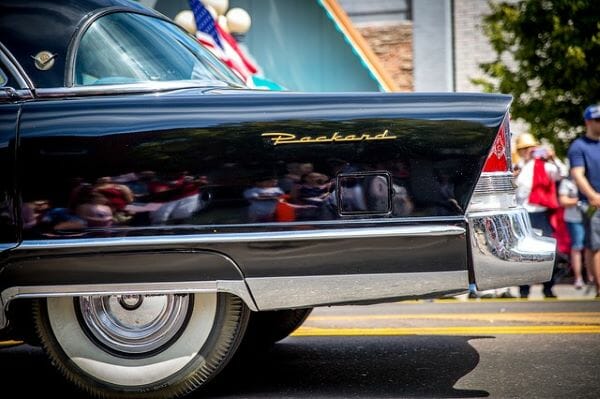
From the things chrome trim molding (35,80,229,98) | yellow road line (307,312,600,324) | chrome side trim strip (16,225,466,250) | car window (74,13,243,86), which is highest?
car window (74,13,243,86)

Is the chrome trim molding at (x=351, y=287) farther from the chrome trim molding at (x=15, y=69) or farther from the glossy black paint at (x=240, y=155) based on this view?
the chrome trim molding at (x=15, y=69)

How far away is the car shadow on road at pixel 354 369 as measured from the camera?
404 centimetres

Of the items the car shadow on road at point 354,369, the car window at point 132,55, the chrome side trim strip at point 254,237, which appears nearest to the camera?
the chrome side trim strip at point 254,237

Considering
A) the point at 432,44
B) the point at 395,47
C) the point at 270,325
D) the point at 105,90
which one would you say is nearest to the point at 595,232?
the point at 270,325

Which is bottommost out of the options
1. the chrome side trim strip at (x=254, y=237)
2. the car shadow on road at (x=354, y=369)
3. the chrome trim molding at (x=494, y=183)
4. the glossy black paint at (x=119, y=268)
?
the car shadow on road at (x=354, y=369)

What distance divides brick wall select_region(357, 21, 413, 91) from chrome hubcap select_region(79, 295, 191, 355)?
14.9 meters

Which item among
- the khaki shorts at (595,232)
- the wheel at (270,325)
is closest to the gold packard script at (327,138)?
the wheel at (270,325)

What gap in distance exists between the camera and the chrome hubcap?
3758mm

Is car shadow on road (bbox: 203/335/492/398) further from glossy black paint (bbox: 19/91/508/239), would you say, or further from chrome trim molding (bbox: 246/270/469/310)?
glossy black paint (bbox: 19/91/508/239)

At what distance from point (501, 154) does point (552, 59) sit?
10574 millimetres

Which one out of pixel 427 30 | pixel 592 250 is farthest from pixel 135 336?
pixel 427 30

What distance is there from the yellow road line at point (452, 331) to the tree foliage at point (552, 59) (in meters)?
7.98

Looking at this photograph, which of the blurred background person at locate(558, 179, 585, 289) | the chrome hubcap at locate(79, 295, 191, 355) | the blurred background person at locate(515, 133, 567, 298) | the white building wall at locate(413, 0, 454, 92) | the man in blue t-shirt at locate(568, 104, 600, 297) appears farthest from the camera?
the white building wall at locate(413, 0, 454, 92)

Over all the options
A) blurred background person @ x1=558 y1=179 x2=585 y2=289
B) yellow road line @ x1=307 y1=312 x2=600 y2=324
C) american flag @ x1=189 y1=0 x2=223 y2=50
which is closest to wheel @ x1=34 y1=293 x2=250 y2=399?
yellow road line @ x1=307 y1=312 x2=600 y2=324
